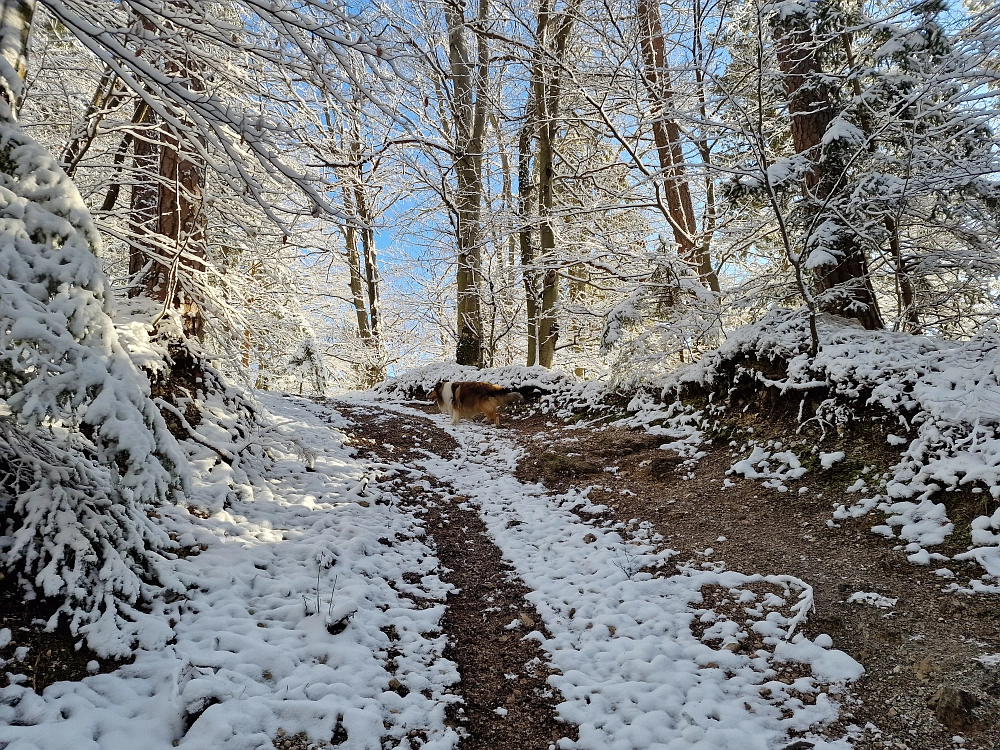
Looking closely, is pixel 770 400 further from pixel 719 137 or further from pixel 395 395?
pixel 395 395

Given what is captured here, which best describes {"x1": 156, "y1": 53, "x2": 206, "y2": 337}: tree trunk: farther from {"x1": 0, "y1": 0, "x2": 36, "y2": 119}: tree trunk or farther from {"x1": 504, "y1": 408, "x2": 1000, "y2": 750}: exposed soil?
{"x1": 504, "y1": 408, "x2": 1000, "y2": 750}: exposed soil

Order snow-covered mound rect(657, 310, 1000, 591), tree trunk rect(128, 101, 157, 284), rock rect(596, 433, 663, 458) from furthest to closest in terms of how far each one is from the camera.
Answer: rock rect(596, 433, 663, 458), tree trunk rect(128, 101, 157, 284), snow-covered mound rect(657, 310, 1000, 591)

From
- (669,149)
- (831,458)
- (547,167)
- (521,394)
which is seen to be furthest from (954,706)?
(547,167)

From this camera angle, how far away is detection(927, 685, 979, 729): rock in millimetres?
2477

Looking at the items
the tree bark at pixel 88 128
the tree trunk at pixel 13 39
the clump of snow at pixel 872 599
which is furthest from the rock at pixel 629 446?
the tree trunk at pixel 13 39

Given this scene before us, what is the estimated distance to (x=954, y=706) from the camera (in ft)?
8.30

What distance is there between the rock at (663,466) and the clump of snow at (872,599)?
110 inches

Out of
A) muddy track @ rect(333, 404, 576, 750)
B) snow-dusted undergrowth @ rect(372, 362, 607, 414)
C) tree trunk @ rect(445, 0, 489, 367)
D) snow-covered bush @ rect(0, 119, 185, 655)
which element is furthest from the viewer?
tree trunk @ rect(445, 0, 489, 367)

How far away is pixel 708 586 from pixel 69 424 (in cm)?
448

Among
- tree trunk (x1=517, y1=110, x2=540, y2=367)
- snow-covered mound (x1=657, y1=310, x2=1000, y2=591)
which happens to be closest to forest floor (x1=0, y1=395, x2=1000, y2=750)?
snow-covered mound (x1=657, y1=310, x2=1000, y2=591)

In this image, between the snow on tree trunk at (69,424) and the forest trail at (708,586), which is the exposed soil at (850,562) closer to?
the forest trail at (708,586)

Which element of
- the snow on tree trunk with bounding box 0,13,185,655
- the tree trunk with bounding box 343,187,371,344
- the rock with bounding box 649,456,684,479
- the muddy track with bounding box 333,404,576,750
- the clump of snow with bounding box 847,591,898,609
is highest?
the tree trunk with bounding box 343,187,371,344

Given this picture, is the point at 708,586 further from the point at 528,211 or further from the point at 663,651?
the point at 528,211

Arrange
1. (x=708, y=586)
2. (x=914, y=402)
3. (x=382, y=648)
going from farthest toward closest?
(x=914, y=402) → (x=708, y=586) → (x=382, y=648)
